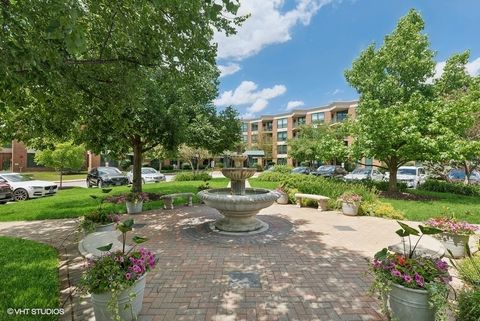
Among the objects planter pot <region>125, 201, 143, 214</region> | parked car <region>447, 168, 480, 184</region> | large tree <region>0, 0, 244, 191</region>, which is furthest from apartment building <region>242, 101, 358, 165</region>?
large tree <region>0, 0, 244, 191</region>

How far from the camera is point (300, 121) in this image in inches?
2261

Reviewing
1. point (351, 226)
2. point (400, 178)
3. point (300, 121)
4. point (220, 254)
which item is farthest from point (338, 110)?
point (220, 254)

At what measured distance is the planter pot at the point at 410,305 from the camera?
303 centimetres

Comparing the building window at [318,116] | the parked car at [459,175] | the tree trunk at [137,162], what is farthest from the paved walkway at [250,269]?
the building window at [318,116]

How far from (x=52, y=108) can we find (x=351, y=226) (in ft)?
30.8

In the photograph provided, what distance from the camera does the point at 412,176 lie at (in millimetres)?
20484

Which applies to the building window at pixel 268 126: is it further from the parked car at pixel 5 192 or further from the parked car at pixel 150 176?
the parked car at pixel 5 192

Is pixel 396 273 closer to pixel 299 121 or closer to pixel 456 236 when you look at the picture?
pixel 456 236

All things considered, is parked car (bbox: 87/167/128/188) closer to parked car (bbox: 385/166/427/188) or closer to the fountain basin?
the fountain basin

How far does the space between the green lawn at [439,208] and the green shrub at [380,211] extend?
494 millimetres

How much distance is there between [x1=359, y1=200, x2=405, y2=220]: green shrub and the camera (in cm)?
943

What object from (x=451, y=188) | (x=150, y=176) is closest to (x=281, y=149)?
(x=150, y=176)

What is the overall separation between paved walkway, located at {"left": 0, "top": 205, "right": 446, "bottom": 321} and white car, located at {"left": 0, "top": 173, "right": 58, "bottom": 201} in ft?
25.4

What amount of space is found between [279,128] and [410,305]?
197 feet
